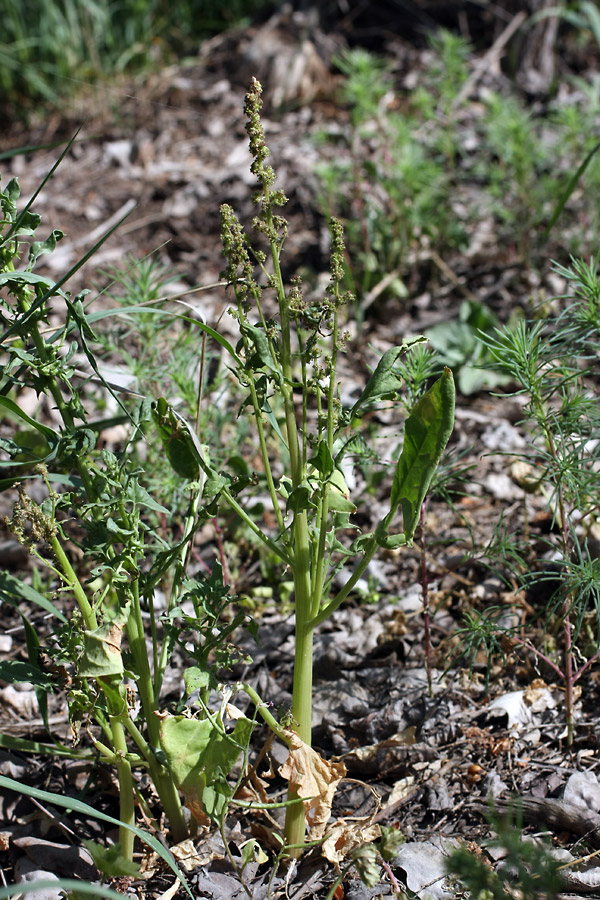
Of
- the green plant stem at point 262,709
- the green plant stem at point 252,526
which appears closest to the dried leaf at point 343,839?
the green plant stem at point 262,709

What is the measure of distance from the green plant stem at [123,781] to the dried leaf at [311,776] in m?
0.31

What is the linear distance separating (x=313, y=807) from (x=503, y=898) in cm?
63

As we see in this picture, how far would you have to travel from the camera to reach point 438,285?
385 centimetres

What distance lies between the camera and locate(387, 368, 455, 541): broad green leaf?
Result: 143 centimetres

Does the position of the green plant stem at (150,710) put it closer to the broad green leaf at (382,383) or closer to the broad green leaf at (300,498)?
the broad green leaf at (300,498)

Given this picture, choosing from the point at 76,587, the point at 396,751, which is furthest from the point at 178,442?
the point at 396,751

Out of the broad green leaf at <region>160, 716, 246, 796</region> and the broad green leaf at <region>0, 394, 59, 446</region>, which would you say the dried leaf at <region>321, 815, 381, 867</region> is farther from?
the broad green leaf at <region>0, 394, 59, 446</region>

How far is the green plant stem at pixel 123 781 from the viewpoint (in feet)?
5.05

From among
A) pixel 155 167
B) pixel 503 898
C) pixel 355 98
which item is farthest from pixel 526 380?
pixel 155 167

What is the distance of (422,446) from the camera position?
1.47 meters

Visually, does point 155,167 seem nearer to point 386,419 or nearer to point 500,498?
point 386,419

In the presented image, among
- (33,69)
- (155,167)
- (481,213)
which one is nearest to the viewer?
(481,213)

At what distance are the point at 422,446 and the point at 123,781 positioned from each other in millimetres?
890

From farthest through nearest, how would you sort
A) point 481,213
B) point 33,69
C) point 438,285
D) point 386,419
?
point 33,69
point 481,213
point 438,285
point 386,419
